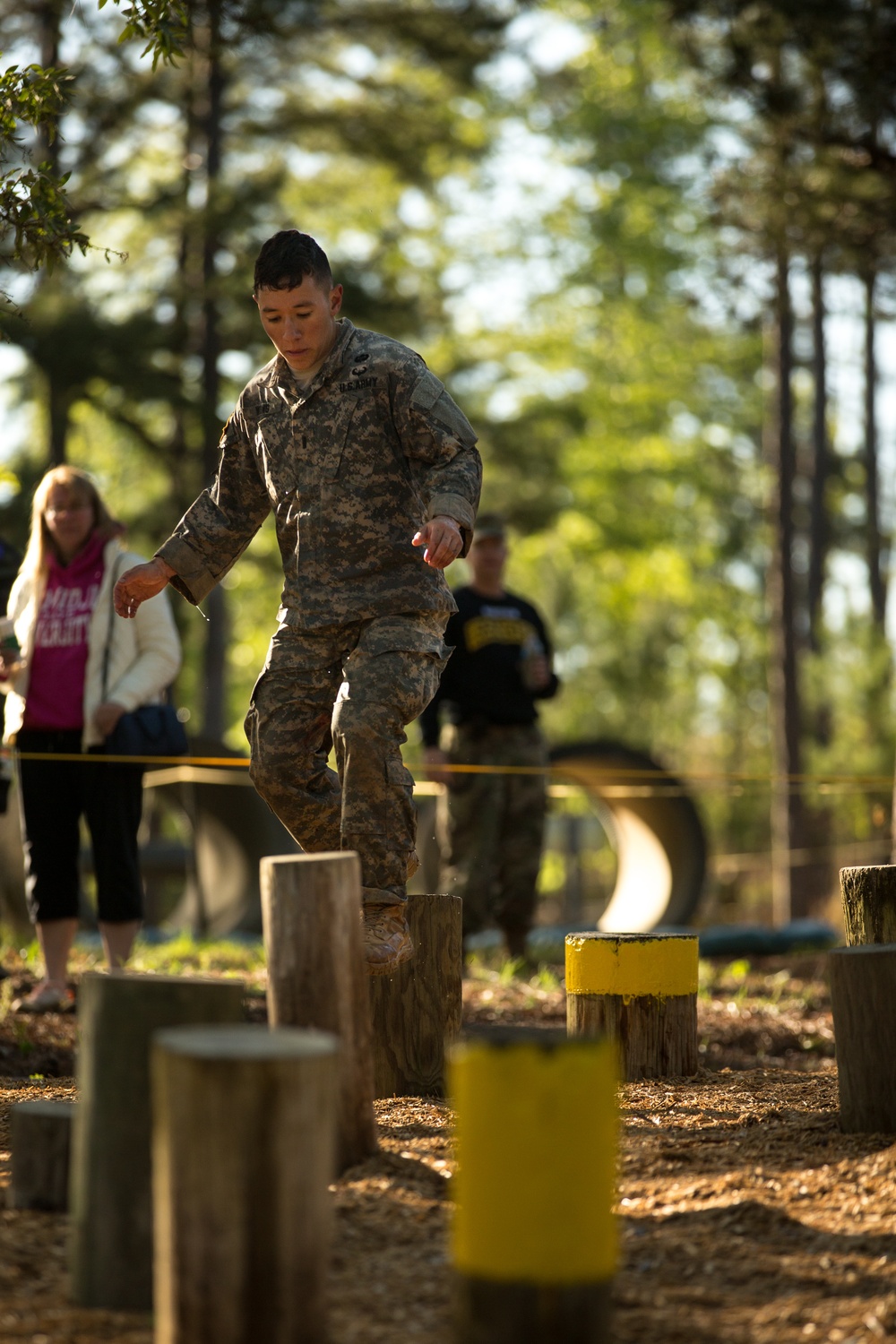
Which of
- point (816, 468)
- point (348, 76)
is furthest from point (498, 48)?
point (816, 468)

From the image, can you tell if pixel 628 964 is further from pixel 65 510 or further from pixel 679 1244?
pixel 65 510

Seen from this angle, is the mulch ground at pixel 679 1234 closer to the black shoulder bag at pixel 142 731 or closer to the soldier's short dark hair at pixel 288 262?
the black shoulder bag at pixel 142 731

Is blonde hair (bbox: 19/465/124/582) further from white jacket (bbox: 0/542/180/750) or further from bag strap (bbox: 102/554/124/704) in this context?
bag strap (bbox: 102/554/124/704)

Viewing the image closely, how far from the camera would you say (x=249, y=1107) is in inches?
96.4

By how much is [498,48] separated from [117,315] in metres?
4.99

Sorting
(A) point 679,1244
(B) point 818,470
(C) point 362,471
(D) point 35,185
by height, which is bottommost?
(A) point 679,1244

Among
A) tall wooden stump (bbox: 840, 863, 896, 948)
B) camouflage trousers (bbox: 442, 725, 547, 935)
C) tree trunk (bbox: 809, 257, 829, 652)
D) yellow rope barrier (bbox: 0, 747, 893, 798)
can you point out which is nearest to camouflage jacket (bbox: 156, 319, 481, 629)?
tall wooden stump (bbox: 840, 863, 896, 948)

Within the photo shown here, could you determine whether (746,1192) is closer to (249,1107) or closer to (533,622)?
(249,1107)

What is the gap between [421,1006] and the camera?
4918mm

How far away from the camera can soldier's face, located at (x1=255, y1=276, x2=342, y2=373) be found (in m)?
4.48

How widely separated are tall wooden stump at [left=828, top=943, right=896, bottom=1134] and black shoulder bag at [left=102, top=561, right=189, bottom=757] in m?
3.43

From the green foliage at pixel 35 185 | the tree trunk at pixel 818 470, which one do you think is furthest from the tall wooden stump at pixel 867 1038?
the tree trunk at pixel 818 470

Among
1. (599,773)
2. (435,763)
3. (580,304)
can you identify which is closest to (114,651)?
(435,763)

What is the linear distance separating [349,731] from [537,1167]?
201 centimetres
